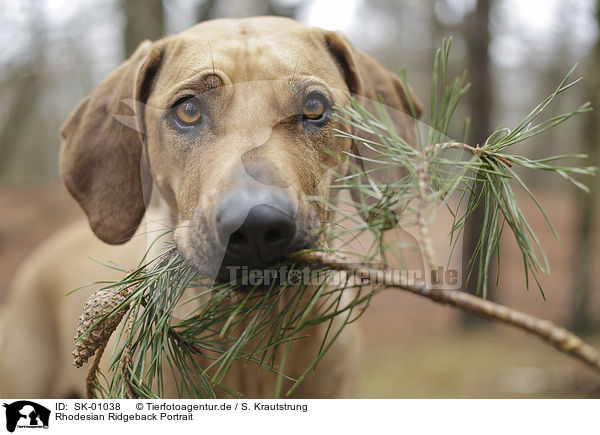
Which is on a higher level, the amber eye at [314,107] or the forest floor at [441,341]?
the amber eye at [314,107]

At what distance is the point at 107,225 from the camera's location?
1747 mm

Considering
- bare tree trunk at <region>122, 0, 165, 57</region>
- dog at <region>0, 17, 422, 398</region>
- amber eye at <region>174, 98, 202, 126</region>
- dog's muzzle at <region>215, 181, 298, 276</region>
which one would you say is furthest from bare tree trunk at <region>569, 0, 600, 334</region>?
dog's muzzle at <region>215, 181, 298, 276</region>

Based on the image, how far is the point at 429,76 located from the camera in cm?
459

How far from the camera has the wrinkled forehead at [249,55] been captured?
60.3 inches

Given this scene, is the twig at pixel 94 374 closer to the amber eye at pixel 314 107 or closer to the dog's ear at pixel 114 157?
the dog's ear at pixel 114 157

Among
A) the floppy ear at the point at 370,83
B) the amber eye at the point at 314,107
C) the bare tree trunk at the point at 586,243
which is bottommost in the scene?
the bare tree trunk at the point at 586,243

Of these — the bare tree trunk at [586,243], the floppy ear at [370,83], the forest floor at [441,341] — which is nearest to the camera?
the floppy ear at [370,83]

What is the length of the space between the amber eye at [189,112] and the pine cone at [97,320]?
2.09ft

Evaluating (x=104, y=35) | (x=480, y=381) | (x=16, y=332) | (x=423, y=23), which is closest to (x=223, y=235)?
(x=16, y=332)

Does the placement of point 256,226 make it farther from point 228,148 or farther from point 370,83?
point 370,83
